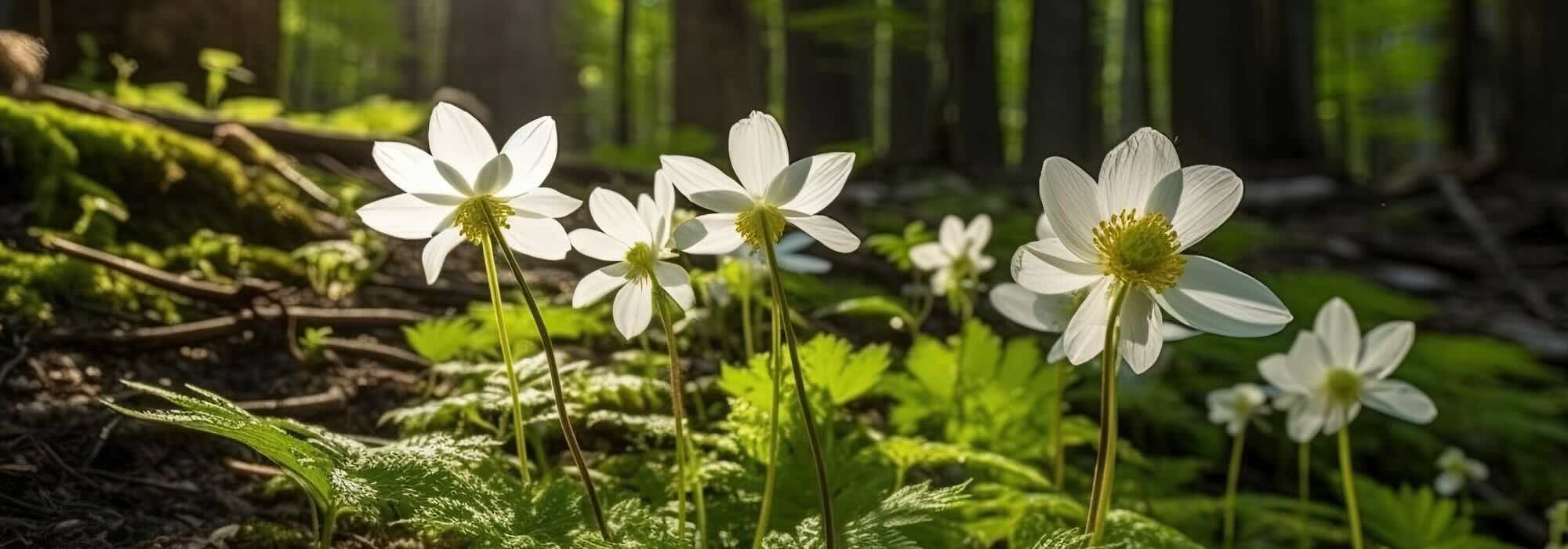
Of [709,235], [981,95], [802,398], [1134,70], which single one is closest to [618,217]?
[709,235]

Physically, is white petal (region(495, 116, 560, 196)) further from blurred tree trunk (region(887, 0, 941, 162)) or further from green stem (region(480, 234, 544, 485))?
blurred tree trunk (region(887, 0, 941, 162))

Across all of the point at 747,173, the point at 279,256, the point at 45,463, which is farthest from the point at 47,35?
the point at 747,173

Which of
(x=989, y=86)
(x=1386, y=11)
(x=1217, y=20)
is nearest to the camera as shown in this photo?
(x=1217, y=20)


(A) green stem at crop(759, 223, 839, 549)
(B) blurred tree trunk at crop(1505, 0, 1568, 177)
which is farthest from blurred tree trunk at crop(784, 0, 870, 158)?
(A) green stem at crop(759, 223, 839, 549)

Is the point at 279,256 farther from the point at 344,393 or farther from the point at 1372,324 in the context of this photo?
the point at 1372,324

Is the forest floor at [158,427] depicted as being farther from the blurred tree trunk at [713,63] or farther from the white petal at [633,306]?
the blurred tree trunk at [713,63]

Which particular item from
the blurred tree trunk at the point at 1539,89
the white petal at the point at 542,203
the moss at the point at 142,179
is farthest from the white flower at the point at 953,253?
the blurred tree trunk at the point at 1539,89
